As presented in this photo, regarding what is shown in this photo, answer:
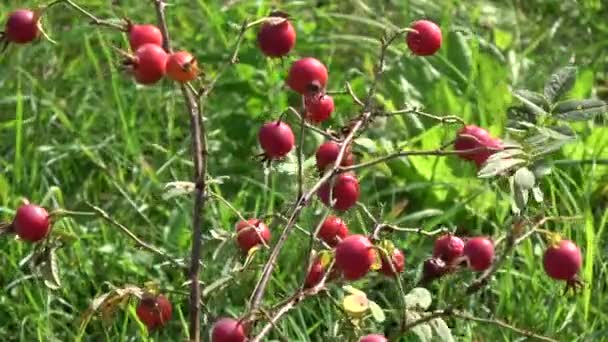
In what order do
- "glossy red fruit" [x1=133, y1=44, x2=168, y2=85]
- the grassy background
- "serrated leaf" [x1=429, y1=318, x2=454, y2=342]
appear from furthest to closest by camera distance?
the grassy background, "serrated leaf" [x1=429, y1=318, x2=454, y2=342], "glossy red fruit" [x1=133, y1=44, x2=168, y2=85]

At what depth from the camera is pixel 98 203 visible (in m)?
2.50

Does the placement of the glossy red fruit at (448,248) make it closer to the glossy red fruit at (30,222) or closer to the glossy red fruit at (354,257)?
the glossy red fruit at (354,257)

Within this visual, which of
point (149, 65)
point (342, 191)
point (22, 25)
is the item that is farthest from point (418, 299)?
point (22, 25)

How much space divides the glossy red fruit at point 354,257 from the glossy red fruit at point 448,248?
0.13m

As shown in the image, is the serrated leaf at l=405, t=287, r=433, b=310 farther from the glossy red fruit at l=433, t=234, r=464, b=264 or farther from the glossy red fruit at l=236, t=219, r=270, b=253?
the glossy red fruit at l=236, t=219, r=270, b=253

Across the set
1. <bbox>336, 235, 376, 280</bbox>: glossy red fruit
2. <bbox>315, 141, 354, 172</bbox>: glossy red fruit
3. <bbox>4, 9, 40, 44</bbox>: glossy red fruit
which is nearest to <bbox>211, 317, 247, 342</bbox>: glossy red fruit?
<bbox>336, 235, 376, 280</bbox>: glossy red fruit

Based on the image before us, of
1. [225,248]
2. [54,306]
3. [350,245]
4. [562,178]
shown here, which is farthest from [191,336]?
[562,178]

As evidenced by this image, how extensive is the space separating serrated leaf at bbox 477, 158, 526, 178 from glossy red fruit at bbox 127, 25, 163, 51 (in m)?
0.35

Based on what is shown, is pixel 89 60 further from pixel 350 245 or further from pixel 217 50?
pixel 350 245

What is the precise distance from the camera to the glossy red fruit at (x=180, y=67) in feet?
4.03

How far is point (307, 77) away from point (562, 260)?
1.03 feet

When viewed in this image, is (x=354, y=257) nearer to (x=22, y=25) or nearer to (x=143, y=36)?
(x=143, y=36)

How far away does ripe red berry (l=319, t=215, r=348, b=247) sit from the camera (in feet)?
5.01

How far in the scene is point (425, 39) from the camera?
1.44 meters
